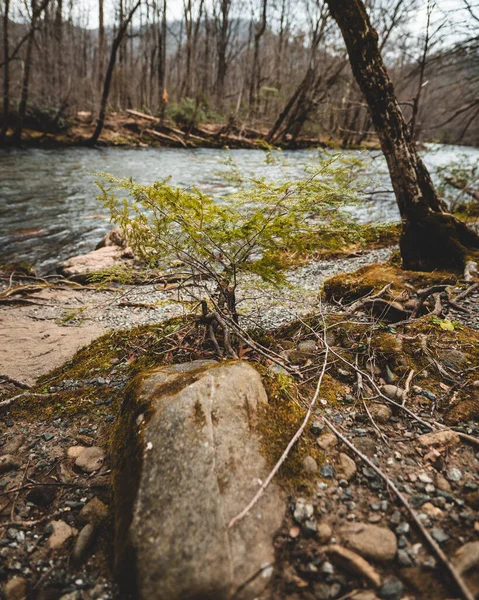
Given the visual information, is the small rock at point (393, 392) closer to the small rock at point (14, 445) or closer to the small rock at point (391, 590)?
the small rock at point (391, 590)

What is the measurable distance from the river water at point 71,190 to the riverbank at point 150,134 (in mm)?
2790

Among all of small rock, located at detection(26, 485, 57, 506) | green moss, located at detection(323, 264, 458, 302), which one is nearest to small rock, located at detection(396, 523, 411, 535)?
small rock, located at detection(26, 485, 57, 506)

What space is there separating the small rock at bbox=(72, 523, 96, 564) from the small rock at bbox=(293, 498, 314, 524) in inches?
36.7

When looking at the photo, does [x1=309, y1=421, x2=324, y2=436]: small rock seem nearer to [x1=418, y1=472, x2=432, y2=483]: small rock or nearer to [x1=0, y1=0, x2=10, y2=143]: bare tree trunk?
[x1=418, y1=472, x2=432, y2=483]: small rock

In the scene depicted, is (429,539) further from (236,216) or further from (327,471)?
(236,216)

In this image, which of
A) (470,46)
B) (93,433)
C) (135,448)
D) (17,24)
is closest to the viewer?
(135,448)

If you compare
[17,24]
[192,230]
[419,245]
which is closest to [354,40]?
[419,245]

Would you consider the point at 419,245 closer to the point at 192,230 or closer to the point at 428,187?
the point at 428,187

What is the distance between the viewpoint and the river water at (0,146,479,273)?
276 inches

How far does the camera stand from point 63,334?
3877 millimetres

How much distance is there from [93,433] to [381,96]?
4.62m

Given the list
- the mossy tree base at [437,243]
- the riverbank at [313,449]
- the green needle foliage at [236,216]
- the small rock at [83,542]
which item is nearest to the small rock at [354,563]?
the riverbank at [313,449]

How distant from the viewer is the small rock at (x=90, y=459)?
1919 millimetres

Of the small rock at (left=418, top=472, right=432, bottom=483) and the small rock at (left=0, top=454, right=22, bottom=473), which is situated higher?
the small rock at (left=418, top=472, right=432, bottom=483)
